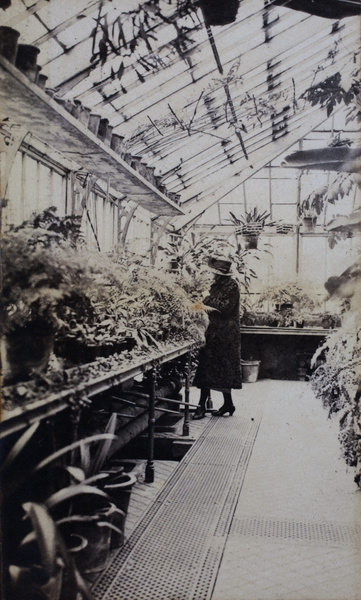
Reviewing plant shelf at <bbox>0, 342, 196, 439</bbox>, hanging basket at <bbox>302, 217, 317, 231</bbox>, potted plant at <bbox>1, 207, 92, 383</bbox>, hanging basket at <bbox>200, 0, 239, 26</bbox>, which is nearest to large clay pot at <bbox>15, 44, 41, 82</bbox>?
potted plant at <bbox>1, 207, 92, 383</bbox>

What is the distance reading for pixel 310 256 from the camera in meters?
4.46

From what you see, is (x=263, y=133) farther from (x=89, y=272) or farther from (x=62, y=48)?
(x=89, y=272)

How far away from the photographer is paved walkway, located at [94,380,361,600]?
1925 millimetres

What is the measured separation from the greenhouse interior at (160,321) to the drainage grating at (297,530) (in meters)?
0.01

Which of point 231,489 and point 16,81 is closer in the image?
point 16,81

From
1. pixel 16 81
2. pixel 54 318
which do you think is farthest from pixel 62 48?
pixel 54 318

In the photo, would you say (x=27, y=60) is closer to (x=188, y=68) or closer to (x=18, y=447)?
(x=18, y=447)

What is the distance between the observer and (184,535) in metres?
2.38

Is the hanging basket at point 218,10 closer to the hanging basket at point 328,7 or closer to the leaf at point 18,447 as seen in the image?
the hanging basket at point 328,7

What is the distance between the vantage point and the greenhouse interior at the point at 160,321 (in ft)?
5.65

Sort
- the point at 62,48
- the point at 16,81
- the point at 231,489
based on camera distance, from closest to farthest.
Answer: the point at 16,81 < the point at 62,48 < the point at 231,489

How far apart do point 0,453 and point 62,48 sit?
2.12 meters

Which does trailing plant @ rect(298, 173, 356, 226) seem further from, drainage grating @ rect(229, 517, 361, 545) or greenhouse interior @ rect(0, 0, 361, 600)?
drainage grating @ rect(229, 517, 361, 545)

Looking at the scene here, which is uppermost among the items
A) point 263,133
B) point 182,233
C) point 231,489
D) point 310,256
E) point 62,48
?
point 263,133
